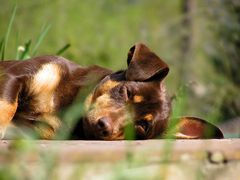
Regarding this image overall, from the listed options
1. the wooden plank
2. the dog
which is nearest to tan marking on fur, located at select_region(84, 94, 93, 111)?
the dog

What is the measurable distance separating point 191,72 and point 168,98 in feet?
32.6

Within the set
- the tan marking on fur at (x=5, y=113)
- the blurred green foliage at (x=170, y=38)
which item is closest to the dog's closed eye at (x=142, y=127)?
the tan marking on fur at (x=5, y=113)

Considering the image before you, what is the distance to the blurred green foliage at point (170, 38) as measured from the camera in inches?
546

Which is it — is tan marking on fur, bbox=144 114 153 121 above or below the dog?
below

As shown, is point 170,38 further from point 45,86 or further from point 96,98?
point 45,86

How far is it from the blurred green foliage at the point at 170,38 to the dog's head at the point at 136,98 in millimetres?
6596

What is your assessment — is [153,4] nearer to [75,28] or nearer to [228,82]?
[75,28]

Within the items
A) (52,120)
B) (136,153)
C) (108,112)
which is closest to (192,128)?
(108,112)

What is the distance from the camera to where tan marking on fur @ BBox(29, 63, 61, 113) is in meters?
5.75

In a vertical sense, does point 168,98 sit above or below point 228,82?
above

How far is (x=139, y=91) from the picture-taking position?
6.15 meters

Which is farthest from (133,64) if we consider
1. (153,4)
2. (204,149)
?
(153,4)

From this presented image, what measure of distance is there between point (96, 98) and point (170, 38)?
10.9m

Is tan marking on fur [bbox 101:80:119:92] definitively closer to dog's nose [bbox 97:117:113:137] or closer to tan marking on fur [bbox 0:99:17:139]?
dog's nose [bbox 97:117:113:137]
